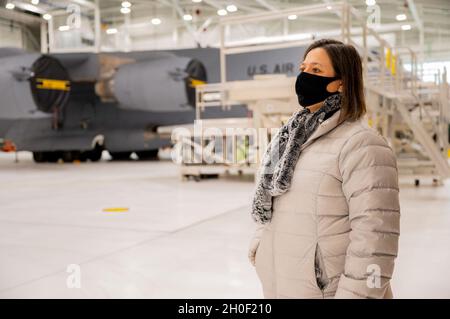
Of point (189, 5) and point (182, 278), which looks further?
point (189, 5)

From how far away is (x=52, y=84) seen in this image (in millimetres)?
14742

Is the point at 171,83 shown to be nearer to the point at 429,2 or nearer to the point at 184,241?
the point at 429,2

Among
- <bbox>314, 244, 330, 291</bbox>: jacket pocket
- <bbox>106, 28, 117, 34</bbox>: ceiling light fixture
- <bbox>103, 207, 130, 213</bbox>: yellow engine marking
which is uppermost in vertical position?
<bbox>106, 28, 117, 34</bbox>: ceiling light fixture

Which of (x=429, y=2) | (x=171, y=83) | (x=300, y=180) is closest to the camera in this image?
(x=300, y=180)

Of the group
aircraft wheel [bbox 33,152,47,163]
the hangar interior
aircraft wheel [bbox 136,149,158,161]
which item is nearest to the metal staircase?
the hangar interior

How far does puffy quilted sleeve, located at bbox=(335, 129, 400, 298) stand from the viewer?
1377mm

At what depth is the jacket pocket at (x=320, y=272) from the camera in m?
1.53

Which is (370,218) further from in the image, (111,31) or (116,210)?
(111,31)

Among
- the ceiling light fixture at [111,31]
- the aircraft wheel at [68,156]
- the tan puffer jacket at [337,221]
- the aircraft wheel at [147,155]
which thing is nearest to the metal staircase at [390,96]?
the tan puffer jacket at [337,221]

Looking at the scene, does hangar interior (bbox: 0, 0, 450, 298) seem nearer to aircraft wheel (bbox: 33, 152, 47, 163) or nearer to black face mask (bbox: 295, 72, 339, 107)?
aircraft wheel (bbox: 33, 152, 47, 163)

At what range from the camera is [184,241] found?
4.61 metres

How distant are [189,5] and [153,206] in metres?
14.9

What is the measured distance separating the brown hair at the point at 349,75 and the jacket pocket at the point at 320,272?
45cm
